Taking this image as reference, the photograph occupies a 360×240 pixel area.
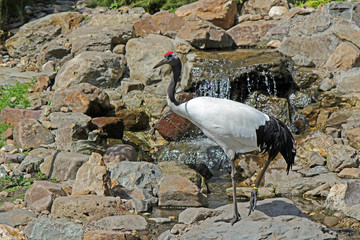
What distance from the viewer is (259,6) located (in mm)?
13992

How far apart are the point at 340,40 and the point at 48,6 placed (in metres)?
9.48

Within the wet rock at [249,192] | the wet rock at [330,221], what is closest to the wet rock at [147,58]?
the wet rock at [249,192]

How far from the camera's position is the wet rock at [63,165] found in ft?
23.5

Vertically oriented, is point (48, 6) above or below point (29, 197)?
above

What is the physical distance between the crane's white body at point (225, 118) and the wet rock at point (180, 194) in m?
1.36

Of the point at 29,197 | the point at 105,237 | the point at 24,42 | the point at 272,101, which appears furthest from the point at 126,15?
the point at 105,237

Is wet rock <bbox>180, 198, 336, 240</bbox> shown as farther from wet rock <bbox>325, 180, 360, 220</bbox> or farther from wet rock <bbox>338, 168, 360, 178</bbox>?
wet rock <bbox>338, 168, 360, 178</bbox>

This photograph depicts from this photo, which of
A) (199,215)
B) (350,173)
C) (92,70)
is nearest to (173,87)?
(199,215)

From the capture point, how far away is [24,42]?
1320 centimetres

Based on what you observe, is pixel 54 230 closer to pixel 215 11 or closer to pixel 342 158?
pixel 342 158

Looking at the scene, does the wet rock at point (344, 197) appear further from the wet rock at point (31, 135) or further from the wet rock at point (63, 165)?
the wet rock at point (31, 135)

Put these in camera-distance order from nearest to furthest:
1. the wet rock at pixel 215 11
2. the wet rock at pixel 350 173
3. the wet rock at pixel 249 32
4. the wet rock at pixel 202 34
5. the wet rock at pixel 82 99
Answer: the wet rock at pixel 350 173
the wet rock at pixel 82 99
the wet rock at pixel 202 34
the wet rock at pixel 249 32
the wet rock at pixel 215 11

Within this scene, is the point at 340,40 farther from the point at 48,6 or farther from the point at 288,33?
the point at 48,6

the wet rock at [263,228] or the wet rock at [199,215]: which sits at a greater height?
the wet rock at [263,228]
